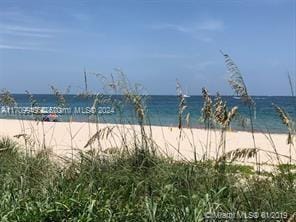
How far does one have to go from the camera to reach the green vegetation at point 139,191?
4.01m

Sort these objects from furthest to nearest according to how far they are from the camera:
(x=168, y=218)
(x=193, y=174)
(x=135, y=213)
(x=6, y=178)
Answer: (x=6, y=178)
(x=193, y=174)
(x=135, y=213)
(x=168, y=218)

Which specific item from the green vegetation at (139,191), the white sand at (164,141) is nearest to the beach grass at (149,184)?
the green vegetation at (139,191)

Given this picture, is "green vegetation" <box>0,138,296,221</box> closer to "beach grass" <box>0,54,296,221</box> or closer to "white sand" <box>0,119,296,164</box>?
"beach grass" <box>0,54,296,221</box>

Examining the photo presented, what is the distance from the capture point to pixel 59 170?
541cm

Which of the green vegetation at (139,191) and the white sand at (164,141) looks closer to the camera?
the green vegetation at (139,191)

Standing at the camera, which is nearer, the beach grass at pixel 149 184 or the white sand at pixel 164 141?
the beach grass at pixel 149 184

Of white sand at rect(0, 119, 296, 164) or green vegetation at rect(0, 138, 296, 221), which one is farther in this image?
white sand at rect(0, 119, 296, 164)

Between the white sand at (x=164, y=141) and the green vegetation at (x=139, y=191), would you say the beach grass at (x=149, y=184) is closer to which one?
the green vegetation at (x=139, y=191)

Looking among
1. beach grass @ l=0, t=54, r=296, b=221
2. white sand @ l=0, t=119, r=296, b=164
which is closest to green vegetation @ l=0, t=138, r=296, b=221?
beach grass @ l=0, t=54, r=296, b=221

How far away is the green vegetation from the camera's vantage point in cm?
401

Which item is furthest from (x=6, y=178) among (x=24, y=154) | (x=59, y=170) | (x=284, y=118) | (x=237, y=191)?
(x=284, y=118)

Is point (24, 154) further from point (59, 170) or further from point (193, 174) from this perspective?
point (193, 174)

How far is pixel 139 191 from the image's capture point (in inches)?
181

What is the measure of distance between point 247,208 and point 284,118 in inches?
31.9
